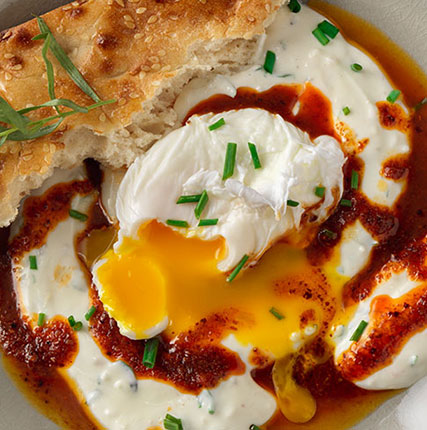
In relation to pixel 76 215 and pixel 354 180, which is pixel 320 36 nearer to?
pixel 354 180

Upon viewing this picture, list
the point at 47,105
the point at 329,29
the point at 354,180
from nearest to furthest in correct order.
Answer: the point at 47,105 → the point at 354,180 → the point at 329,29

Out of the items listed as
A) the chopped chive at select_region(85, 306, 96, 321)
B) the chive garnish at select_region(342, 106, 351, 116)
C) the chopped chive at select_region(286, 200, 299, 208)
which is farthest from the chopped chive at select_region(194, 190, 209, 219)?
the chive garnish at select_region(342, 106, 351, 116)

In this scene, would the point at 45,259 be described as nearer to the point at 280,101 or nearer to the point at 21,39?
the point at 21,39

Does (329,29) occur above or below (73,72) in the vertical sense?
above

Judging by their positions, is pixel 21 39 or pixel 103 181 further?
pixel 103 181

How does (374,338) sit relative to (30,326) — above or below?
above

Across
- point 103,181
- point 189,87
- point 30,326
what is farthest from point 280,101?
point 30,326

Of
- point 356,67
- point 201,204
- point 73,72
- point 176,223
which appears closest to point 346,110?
point 356,67
